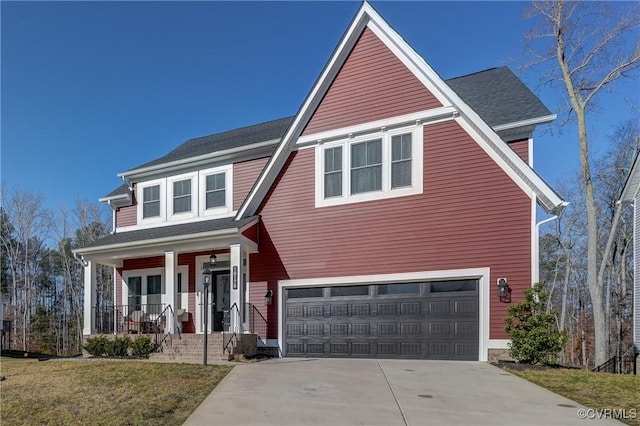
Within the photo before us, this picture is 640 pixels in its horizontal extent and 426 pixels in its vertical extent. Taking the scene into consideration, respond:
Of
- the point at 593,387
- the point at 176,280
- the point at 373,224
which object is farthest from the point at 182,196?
the point at 593,387

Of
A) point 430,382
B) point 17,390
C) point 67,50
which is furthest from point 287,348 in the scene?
point 67,50

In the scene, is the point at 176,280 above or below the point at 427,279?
below

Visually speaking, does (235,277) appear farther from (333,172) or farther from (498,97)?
(498,97)

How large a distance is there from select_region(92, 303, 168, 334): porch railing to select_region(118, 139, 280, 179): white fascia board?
470cm

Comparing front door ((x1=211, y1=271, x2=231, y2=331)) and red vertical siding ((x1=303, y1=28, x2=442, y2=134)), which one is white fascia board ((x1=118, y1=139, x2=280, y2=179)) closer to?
red vertical siding ((x1=303, y1=28, x2=442, y2=134))

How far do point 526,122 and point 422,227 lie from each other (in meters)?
3.55

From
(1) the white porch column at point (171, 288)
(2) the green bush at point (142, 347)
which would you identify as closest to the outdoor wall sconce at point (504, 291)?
(1) the white porch column at point (171, 288)

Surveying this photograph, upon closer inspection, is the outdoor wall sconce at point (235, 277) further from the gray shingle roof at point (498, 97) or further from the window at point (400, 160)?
the gray shingle roof at point (498, 97)

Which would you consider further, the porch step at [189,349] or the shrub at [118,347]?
the shrub at [118,347]

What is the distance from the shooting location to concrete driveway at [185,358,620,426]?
510 cm

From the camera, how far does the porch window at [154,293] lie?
1467 cm

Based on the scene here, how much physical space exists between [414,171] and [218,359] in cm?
684

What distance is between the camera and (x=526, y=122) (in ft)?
33.9

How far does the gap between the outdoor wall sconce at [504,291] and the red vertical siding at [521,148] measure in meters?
3.06
